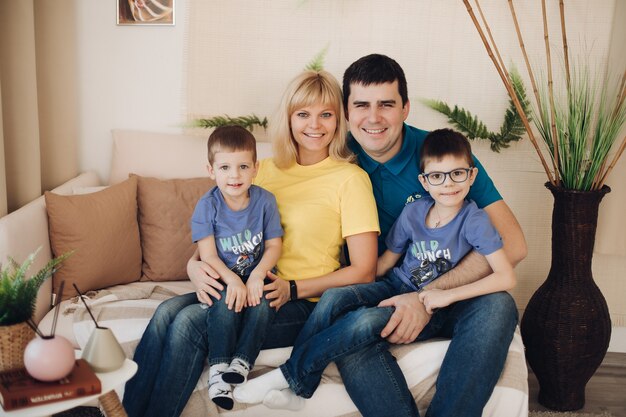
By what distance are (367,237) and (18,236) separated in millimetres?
1066

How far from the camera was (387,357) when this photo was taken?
1.82 metres

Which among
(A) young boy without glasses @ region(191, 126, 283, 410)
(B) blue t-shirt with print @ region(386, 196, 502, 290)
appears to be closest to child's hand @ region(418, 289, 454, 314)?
(B) blue t-shirt with print @ region(386, 196, 502, 290)

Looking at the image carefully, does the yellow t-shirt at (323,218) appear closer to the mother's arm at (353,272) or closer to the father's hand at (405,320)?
the mother's arm at (353,272)

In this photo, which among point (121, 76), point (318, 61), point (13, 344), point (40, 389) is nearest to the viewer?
point (40, 389)

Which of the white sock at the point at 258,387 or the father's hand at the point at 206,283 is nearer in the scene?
the white sock at the point at 258,387

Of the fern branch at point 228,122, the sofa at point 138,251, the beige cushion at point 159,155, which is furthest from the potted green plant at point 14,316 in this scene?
the fern branch at point 228,122

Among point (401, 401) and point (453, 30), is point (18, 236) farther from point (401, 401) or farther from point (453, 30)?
point (453, 30)

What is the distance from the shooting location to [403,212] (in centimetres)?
205

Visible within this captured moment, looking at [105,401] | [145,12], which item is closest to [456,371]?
[105,401]

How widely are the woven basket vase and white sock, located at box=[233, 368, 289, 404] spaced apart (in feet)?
3.34

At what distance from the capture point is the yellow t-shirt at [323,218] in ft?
6.70

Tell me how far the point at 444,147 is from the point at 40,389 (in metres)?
1.24

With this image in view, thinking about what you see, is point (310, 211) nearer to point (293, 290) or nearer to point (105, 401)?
point (293, 290)

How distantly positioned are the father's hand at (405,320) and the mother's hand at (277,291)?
29 centimetres
